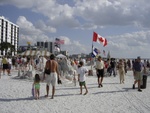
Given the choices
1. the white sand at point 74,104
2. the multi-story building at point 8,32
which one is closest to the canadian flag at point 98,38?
the white sand at point 74,104

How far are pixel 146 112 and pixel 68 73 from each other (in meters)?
9.79

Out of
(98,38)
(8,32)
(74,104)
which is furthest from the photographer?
(8,32)

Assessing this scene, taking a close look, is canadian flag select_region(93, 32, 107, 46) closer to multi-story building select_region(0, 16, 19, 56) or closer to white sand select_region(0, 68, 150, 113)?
white sand select_region(0, 68, 150, 113)

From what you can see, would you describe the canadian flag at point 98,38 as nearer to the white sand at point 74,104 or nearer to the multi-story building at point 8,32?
the white sand at point 74,104

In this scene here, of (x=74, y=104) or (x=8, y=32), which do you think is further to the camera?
(x=8, y=32)

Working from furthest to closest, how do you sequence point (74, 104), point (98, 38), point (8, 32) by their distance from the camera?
point (8, 32), point (98, 38), point (74, 104)

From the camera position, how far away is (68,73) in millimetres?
16484

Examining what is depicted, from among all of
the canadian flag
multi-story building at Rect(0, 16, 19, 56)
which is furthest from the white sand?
multi-story building at Rect(0, 16, 19, 56)

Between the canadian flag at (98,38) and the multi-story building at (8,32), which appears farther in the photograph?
the multi-story building at (8,32)

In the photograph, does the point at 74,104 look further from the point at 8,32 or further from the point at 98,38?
the point at 8,32

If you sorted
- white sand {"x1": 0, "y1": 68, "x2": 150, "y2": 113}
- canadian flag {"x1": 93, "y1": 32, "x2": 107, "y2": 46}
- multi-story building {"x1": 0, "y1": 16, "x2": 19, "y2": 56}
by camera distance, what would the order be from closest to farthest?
white sand {"x1": 0, "y1": 68, "x2": 150, "y2": 113}
canadian flag {"x1": 93, "y1": 32, "x2": 107, "y2": 46}
multi-story building {"x1": 0, "y1": 16, "x2": 19, "y2": 56}

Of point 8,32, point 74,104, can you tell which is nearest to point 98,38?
point 74,104

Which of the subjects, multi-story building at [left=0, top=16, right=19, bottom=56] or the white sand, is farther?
multi-story building at [left=0, top=16, right=19, bottom=56]

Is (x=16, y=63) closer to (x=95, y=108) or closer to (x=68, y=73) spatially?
(x=68, y=73)
